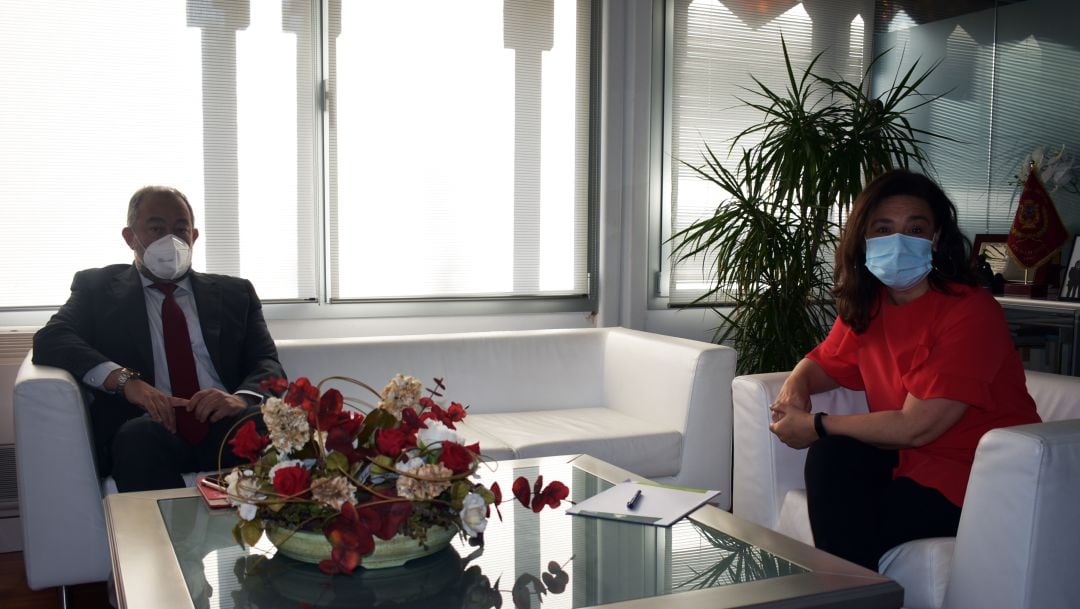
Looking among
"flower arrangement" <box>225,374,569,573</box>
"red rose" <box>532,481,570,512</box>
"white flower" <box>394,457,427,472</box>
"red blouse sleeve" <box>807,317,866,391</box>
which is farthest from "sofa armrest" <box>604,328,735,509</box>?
"white flower" <box>394,457,427,472</box>

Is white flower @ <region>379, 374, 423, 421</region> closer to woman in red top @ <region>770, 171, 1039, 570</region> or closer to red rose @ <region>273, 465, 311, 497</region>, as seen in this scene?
red rose @ <region>273, 465, 311, 497</region>

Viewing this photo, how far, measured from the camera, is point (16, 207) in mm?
3352

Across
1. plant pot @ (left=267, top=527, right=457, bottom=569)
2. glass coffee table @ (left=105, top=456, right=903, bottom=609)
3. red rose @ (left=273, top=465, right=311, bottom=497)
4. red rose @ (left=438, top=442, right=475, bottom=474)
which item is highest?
red rose @ (left=438, top=442, right=475, bottom=474)

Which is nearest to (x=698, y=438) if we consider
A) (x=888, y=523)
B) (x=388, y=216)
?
(x=888, y=523)

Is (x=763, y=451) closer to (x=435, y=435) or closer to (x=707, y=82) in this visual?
(x=435, y=435)

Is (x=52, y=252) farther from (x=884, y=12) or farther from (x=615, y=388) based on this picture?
(x=884, y=12)

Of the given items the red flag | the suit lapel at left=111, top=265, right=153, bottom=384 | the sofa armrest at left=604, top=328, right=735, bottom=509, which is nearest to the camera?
the suit lapel at left=111, top=265, right=153, bottom=384

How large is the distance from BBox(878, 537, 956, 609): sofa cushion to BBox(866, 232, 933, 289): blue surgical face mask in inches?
23.6

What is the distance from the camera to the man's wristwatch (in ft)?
8.89

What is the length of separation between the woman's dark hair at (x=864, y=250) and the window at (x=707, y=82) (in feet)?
6.91

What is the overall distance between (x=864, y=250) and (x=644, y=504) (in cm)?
87

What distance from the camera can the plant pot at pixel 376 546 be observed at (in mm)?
1609

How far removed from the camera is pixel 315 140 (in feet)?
12.4

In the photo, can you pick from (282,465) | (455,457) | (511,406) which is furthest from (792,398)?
(511,406)
